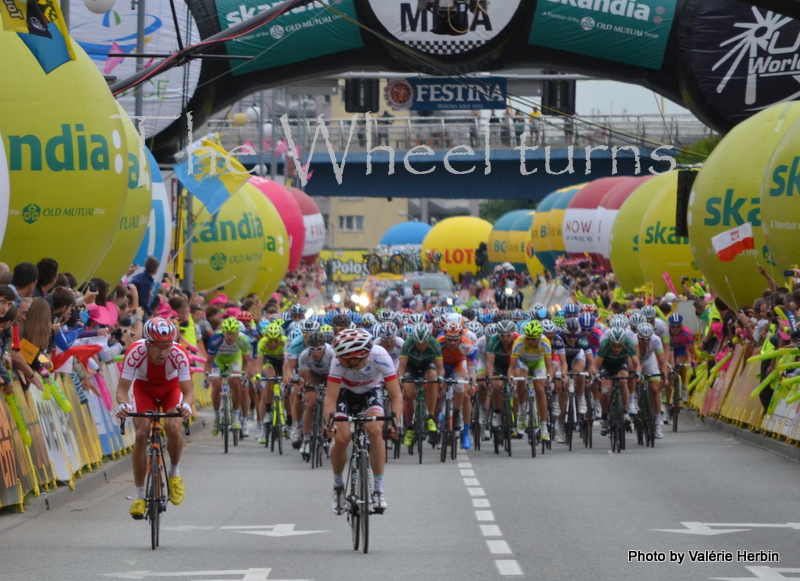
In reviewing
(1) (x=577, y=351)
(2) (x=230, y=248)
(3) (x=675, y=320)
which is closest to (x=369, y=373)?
(1) (x=577, y=351)

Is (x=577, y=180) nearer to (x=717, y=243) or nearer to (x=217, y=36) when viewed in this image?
(x=717, y=243)

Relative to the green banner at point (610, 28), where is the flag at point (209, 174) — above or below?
below

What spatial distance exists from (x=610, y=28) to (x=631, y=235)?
12.3m

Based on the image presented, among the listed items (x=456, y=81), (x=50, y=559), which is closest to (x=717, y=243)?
(x=456, y=81)

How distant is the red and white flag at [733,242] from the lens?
22.2 m

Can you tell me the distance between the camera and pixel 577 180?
53.5 metres

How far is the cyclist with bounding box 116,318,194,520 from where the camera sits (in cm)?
1118

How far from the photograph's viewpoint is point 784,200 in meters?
18.9

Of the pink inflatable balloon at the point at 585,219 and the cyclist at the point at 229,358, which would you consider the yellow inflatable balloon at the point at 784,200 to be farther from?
the pink inflatable balloon at the point at 585,219

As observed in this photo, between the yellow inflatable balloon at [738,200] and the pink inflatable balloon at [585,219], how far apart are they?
797 inches

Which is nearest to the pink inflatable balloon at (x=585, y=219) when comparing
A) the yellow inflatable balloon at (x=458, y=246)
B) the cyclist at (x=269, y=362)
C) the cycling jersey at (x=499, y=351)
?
the yellow inflatable balloon at (x=458, y=246)

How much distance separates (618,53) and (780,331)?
6.19 metres

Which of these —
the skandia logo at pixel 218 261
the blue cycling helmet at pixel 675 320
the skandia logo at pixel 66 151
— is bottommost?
the blue cycling helmet at pixel 675 320

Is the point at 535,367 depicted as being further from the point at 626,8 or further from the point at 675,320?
the point at 626,8
